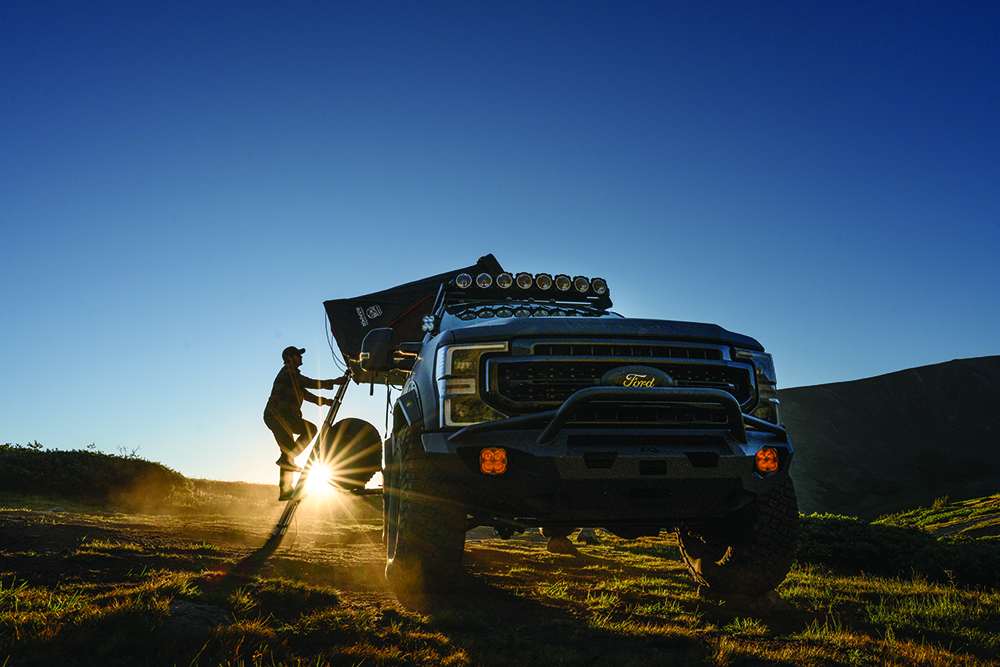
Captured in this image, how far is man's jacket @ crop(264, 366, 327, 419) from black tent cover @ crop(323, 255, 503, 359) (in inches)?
26.4

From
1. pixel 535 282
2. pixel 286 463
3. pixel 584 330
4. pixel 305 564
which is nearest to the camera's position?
pixel 584 330

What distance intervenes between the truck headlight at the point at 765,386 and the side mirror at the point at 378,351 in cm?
278

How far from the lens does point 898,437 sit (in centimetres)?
4978

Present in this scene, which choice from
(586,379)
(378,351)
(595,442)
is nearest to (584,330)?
(586,379)

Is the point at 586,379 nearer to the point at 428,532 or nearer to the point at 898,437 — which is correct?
the point at 428,532

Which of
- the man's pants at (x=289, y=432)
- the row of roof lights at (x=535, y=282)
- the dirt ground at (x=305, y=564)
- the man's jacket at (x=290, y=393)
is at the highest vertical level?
the row of roof lights at (x=535, y=282)

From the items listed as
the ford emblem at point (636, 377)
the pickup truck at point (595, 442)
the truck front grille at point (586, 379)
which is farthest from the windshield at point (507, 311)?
the ford emblem at point (636, 377)

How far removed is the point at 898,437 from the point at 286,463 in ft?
187

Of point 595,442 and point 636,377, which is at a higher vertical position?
point 636,377

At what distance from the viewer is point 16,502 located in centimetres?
1071

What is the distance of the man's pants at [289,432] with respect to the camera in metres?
7.80

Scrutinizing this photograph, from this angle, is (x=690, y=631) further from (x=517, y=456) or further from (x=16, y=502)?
(x=16, y=502)

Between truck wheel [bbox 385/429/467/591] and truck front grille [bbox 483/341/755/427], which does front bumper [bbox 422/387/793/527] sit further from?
truck wheel [bbox 385/429/467/591]

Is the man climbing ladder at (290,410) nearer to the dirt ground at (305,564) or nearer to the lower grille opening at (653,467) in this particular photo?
the dirt ground at (305,564)
